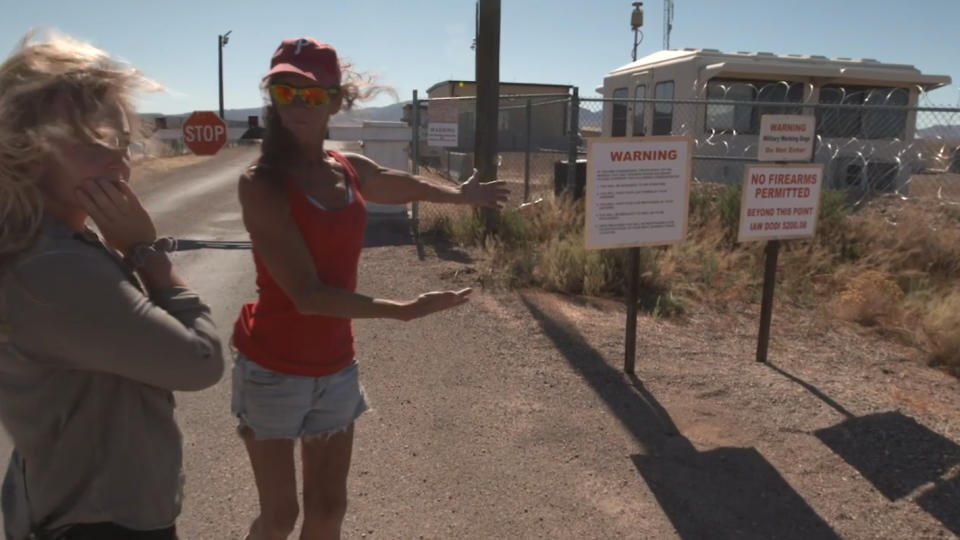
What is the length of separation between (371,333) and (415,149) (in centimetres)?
521

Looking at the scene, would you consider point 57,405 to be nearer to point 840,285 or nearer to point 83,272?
point 83,272

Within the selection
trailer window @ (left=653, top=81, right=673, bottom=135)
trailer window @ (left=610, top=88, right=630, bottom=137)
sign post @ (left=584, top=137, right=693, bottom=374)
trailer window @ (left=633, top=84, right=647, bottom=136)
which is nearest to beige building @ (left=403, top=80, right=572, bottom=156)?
trailer window @ (left=610, top=88, right=630, bottom=137)

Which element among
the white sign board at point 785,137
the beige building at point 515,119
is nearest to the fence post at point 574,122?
the white sign board at point 785,137

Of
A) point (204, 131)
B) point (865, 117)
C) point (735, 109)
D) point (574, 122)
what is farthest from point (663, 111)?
point (204, 131)

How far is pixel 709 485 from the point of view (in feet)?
11.8

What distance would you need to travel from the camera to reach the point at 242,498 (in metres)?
3.40

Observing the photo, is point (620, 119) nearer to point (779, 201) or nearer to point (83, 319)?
point (779, 201)

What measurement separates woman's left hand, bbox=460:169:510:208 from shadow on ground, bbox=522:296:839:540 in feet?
5.31

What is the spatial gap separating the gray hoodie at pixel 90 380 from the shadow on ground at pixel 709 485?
2.38 m

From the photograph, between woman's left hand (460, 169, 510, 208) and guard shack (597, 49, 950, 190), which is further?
guard shack (597, 49, 950, 190)

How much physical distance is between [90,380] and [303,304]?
674 millimetres

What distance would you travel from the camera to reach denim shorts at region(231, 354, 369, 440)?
7.39ft

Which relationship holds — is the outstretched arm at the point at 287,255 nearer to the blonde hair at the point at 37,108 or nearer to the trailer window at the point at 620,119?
the blonde hair at the point at 37,108

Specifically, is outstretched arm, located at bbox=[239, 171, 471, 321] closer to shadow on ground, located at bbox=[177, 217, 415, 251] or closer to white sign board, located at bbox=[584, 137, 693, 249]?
white sign board, located at bbox=[584, 137, 693, 249]
